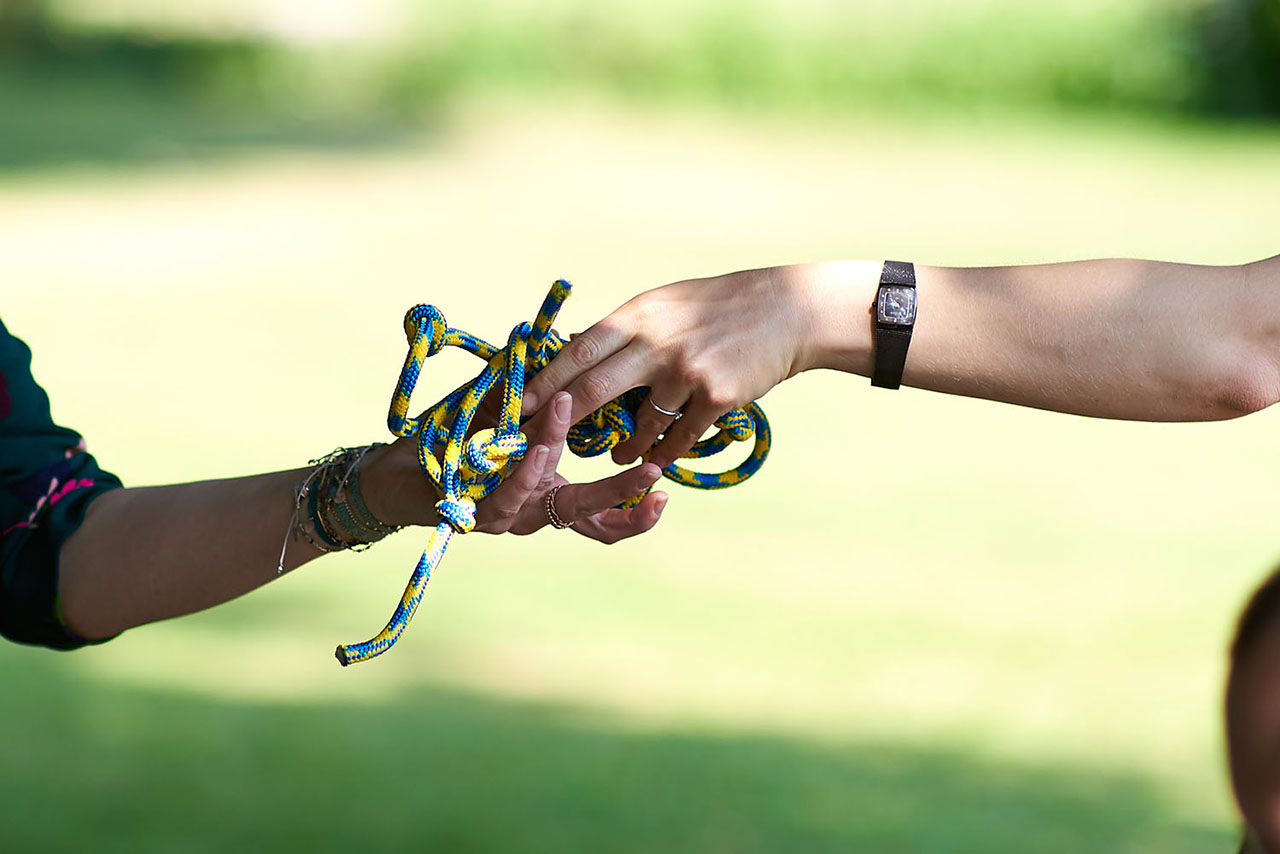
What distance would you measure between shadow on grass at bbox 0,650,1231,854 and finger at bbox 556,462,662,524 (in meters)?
2.06

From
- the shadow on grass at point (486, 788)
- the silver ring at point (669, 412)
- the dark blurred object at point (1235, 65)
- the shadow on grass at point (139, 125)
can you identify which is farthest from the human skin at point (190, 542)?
the dark blurred object at point (1235, 65)

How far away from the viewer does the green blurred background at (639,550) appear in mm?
4008

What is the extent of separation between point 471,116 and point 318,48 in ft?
12.7

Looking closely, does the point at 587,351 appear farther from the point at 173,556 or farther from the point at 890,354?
the point at 173,556

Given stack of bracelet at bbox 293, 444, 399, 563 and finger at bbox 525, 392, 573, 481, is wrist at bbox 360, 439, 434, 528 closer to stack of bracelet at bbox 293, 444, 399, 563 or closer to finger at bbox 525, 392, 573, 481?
stack of bracelet at bbox 293, 444, 399, 563

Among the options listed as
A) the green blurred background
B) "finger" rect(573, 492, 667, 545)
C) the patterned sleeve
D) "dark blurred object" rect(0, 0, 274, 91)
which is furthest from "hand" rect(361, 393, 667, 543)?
"dark blurred object" rect(0, 0, 274, 91)

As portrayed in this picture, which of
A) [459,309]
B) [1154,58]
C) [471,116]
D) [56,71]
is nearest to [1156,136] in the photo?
[1154,58]

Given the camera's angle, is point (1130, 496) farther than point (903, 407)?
No

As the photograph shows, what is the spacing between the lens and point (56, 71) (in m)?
20.6

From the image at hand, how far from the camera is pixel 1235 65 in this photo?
18.0 meters

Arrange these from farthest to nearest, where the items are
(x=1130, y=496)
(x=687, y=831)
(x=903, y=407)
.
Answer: (x=903, y=407), (x=1130, y=496), (x=687, y=831)

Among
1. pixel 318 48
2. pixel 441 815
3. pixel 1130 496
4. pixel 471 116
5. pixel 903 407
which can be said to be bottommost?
pixel 441 815

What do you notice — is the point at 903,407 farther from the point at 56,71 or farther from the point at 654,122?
the point at 56,71

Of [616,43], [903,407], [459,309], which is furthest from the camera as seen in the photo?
[616,43]
